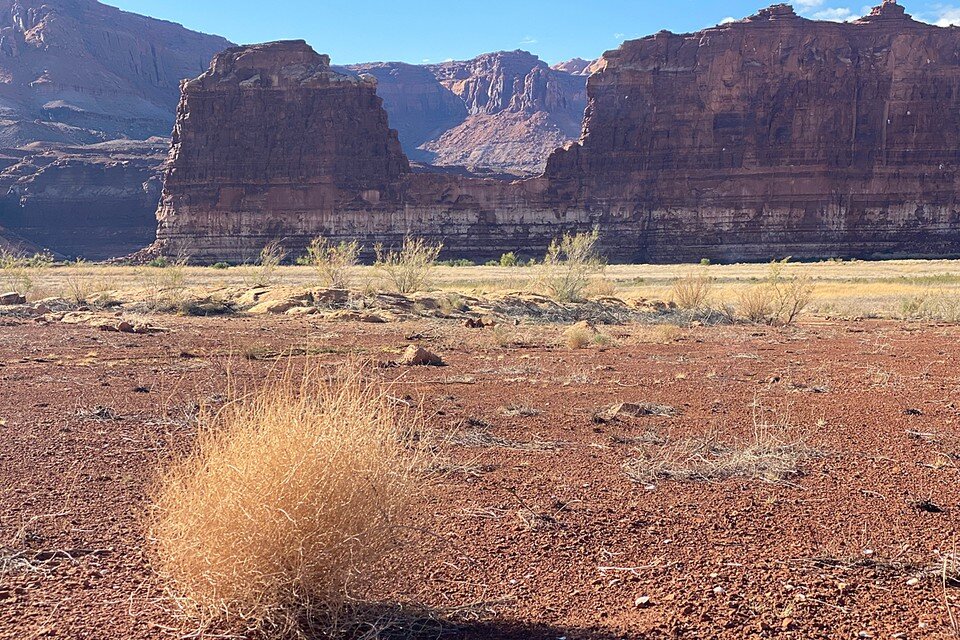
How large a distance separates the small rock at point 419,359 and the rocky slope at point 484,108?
107695mm

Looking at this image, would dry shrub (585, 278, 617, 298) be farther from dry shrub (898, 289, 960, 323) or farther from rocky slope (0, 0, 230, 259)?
rocky slope (0, 0, 230, 259)

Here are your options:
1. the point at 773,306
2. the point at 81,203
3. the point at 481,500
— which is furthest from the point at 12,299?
the point at 81,203

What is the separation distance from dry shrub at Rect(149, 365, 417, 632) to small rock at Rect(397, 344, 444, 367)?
27.5ft

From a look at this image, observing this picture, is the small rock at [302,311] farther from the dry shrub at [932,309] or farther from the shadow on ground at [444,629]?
the shadow on ground at [444,629]

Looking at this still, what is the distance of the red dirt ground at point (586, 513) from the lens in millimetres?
3680

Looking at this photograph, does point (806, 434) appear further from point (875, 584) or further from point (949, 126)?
point (949, 126)

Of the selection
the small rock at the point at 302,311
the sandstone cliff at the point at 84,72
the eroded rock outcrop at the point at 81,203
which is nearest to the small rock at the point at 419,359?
the small rock at the point at 302,311

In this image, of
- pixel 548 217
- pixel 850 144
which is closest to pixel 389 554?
pixel 548 217

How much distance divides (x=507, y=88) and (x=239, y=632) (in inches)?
6055

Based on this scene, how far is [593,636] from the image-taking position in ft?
11.3

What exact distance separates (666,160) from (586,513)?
57.7 m

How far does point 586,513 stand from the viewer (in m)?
5.13

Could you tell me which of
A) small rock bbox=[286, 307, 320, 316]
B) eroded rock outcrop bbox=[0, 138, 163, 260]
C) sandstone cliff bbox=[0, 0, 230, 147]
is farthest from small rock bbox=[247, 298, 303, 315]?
sandstone cliff bbox=[0, 0, 230, 147]

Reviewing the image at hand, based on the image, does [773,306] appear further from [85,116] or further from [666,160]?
[85,116]
